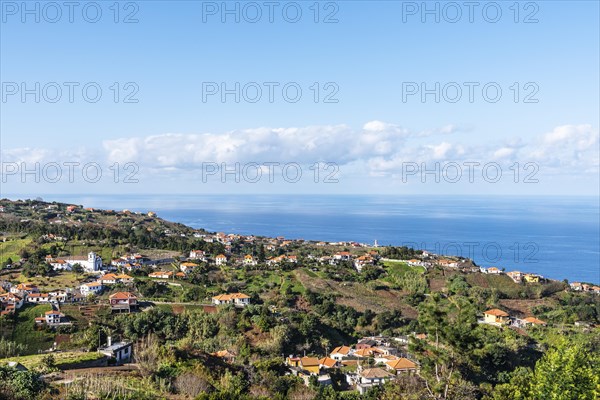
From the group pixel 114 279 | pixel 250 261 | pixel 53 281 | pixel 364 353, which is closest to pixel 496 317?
pixel 364 353

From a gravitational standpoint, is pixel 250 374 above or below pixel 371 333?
above

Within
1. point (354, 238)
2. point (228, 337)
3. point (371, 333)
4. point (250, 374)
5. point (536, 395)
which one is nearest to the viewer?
point (536, 395)

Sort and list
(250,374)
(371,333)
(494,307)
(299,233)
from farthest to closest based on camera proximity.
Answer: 1. (299,233)
2. (494,307)
3. (371,333)
4. (250,374)

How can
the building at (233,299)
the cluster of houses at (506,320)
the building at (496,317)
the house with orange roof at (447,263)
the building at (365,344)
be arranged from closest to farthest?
the building at (365,344) < the building at (233,299) < the cluster of houses at (506,320) < the building at (496,317) < the house with orange roof at (447,263)

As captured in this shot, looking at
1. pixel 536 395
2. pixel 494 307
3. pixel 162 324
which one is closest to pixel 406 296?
pixel 494 307

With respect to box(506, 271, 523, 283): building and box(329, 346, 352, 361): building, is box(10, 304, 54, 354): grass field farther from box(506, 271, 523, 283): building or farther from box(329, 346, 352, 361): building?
box(506, 271, 523, 283): building

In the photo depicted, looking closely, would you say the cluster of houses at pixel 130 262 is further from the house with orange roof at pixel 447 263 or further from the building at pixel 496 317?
the house with orange roof at pixel 447 263

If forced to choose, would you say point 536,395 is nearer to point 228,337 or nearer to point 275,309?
point 228,337

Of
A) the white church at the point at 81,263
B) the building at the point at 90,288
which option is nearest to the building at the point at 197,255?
the white church at the point at 81,263
